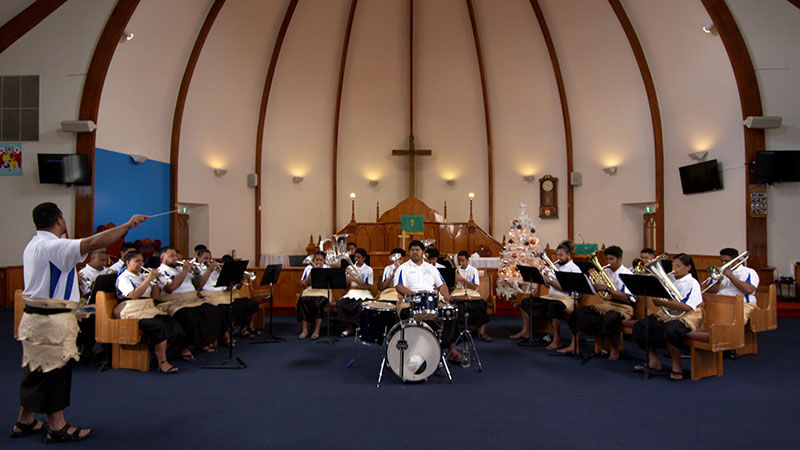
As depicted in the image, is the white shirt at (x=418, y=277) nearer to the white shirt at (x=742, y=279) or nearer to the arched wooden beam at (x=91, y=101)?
the white shirt at (x=742, y=279)

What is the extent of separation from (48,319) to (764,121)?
42.7 feet

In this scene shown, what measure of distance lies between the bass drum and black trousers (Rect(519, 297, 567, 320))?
8.71 feet

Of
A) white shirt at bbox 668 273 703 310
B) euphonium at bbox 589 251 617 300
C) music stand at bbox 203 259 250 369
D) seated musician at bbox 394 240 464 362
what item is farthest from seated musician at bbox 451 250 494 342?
music stand at bbox 203 259 250 369

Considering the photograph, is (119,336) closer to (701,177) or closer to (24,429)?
(24,429)

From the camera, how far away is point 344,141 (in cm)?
1702

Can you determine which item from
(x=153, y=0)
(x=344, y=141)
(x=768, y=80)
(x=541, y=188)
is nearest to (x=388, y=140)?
(x=344, y=141)

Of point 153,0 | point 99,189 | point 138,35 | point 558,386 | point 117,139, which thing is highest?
point 153,0

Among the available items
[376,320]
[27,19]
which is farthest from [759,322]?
[27,19]

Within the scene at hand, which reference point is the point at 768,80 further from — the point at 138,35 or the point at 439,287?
the point at 138,35

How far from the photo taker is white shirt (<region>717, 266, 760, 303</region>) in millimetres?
7081

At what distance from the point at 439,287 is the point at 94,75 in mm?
9451

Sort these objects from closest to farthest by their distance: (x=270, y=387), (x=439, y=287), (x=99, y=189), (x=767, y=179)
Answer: (x=270, y=387), (x=439, y=287), (x=767, y=179), (x=99, y=189)

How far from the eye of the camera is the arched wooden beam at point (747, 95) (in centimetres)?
1054

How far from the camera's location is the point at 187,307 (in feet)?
22.7
